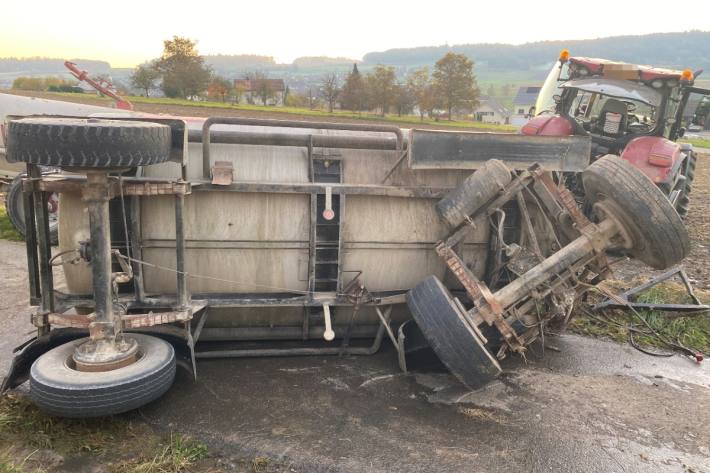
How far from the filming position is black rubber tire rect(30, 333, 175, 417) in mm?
3381

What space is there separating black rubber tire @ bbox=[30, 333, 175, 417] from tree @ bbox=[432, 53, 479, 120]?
60270 millimetres

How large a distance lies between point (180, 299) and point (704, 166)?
27.0 m

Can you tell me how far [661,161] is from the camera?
27.2 ft

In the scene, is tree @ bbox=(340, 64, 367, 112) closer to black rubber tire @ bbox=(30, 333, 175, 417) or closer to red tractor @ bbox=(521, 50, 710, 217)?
red tractor @ bbox=(521, 50, 710, 217)

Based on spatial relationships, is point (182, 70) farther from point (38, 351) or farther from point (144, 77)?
point (38, 351)

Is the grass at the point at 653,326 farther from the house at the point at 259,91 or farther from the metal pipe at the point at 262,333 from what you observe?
the house at the point at 259,91

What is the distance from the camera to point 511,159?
4730mm

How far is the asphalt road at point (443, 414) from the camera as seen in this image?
3.57 metres

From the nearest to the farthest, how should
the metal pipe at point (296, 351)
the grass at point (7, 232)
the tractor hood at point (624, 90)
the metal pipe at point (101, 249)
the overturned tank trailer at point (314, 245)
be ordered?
the metal pipe at point (101, 249) → the overturned tank trailer at point (314, 245) → the metal pipe at point (296, 351) → the grass at point (7, 232) → the tractor hood at point (624, 90)

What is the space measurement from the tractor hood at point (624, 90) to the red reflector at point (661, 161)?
3.54ft

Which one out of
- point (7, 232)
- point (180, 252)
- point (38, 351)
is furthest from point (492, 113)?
point (38, 351)

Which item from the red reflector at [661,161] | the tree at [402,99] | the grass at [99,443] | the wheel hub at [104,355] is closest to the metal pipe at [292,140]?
the wheel hub at [104,355]

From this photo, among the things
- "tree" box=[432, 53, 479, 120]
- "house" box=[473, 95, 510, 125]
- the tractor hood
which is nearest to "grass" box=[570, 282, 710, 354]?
the tractor hood

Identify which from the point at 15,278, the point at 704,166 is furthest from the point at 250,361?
the point at 704,166
